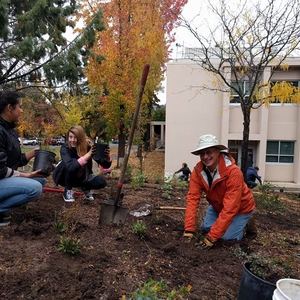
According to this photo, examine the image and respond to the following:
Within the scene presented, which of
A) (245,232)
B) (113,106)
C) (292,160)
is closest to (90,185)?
(245,232)

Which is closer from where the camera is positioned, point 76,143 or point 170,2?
point 76,143

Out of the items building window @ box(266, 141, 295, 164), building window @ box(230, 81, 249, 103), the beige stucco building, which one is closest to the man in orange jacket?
building window @ box(230, 81, 249, 103)

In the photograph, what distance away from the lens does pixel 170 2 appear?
16.9 metres

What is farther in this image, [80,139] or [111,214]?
[80,139]

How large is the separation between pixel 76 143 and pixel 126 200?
1.39 meters

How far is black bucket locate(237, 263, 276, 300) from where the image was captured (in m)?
1.91

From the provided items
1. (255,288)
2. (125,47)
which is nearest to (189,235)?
(255,288)

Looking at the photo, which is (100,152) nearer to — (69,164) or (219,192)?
(69,164)

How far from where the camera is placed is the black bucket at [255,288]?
1905 mm

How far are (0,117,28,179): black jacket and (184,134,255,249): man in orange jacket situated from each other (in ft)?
6.32

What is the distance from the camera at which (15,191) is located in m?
2.95

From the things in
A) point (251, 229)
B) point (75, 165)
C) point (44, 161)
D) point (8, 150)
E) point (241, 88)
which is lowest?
point (251, 229)

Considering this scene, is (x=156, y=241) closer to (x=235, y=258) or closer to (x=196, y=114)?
(x=235, y=258)

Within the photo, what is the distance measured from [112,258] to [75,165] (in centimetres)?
168
